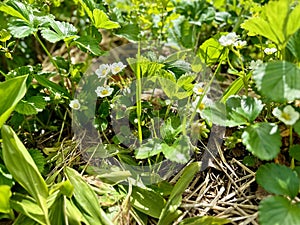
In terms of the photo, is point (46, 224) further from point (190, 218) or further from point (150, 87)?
point (150, 87)

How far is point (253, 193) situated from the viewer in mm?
1025

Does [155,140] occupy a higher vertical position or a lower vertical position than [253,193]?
higher

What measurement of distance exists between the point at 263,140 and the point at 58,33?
0.60 meters

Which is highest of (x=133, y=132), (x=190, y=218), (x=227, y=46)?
(x=227, y=46)

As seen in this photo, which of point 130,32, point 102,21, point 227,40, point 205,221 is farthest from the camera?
point 130,32

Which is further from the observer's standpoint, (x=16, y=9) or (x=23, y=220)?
(x=16, y=9)

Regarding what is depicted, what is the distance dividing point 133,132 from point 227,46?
324mm

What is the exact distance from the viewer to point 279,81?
875 millimetres

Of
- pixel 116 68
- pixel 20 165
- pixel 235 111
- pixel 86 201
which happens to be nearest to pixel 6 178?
pixel 20 165

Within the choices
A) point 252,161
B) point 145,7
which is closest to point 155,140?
point 252,161

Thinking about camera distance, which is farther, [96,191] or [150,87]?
[150,87]

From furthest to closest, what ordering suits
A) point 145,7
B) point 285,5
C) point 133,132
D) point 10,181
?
point 145,7, point 133,132, point 10,181, point 285,5

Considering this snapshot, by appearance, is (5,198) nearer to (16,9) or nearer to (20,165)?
(20,165)

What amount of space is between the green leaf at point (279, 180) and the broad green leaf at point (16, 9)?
0.71 metres
